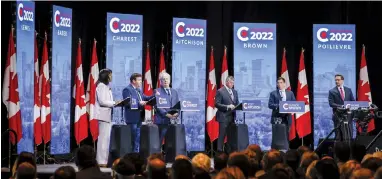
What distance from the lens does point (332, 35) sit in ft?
48.3

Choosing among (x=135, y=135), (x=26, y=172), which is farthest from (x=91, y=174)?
(x=135, y=135)

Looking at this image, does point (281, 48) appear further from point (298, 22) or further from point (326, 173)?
point (326, 173)

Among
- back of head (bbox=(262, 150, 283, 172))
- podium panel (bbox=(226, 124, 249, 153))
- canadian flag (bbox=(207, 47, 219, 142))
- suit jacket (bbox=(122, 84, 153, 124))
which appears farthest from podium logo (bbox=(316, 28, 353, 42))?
back of head (bbox=(262, 150, 283, 172))

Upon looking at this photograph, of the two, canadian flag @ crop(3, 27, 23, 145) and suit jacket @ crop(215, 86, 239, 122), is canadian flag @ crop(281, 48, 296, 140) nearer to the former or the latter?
suit jacket @ crop(215, 86, 239, 122)

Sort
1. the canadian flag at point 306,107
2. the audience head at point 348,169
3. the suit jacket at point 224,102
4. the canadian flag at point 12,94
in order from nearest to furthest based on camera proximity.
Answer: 1. the audience head at point 348,169
2. the canadian flag at point 12,94
3. the suit jacket at point 224,102
4. the canadian flag at point 306,107

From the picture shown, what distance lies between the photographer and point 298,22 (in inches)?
621

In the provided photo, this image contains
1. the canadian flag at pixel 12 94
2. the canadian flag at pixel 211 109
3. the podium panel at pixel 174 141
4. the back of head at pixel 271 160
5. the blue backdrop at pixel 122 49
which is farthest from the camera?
the canadian flag at pixel 211 109

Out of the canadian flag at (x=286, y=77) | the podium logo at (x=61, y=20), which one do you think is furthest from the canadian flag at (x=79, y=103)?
the canadian flag at (x=286, y=77)

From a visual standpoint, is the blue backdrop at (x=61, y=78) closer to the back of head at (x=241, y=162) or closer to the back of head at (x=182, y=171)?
the back of head at (x=241, y=162)

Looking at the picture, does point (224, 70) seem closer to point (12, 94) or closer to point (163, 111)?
point (163, 111)

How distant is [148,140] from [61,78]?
2496 mm

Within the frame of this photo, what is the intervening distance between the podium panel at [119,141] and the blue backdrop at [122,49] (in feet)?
8.21

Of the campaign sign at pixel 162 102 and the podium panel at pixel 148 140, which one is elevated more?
the campaign sign at pixel 162 102

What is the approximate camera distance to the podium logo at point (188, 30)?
14.0 meters
